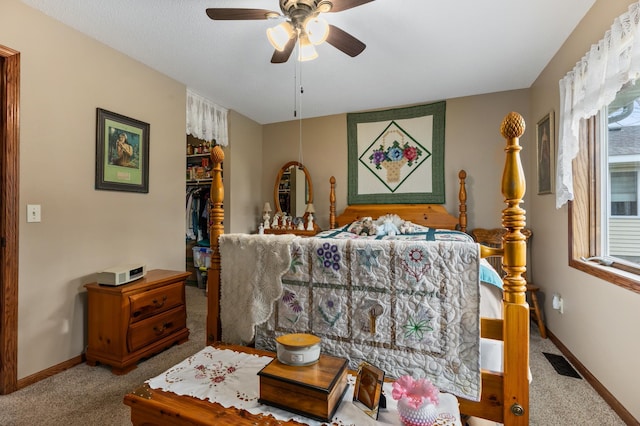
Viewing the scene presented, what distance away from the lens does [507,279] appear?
3.45ft

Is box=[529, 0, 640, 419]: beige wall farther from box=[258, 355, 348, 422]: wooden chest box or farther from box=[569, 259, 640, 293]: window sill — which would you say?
box=[258, 355, 348, 422]: wooden chest box

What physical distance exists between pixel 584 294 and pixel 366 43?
8.10ft

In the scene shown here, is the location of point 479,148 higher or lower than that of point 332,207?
higher

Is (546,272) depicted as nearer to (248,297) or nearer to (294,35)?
(248,297)

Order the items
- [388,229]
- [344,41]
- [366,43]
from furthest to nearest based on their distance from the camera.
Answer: [388,229]
[366,43]
[344,41]

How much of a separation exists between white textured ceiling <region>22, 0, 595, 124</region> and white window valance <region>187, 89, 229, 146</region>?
0.15 metres

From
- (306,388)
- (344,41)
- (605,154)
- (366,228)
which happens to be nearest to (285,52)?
(344,41)

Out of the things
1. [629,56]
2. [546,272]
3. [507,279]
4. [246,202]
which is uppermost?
[629,56]

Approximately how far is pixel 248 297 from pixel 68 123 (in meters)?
1.98

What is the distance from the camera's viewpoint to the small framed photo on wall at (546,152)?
255 centimetres

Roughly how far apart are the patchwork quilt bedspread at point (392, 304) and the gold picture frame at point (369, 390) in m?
0.25

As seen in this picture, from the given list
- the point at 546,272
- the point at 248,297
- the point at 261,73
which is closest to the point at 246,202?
the point at 261,73

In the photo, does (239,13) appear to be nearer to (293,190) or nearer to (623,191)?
(623,191)

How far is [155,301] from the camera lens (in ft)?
7.41
